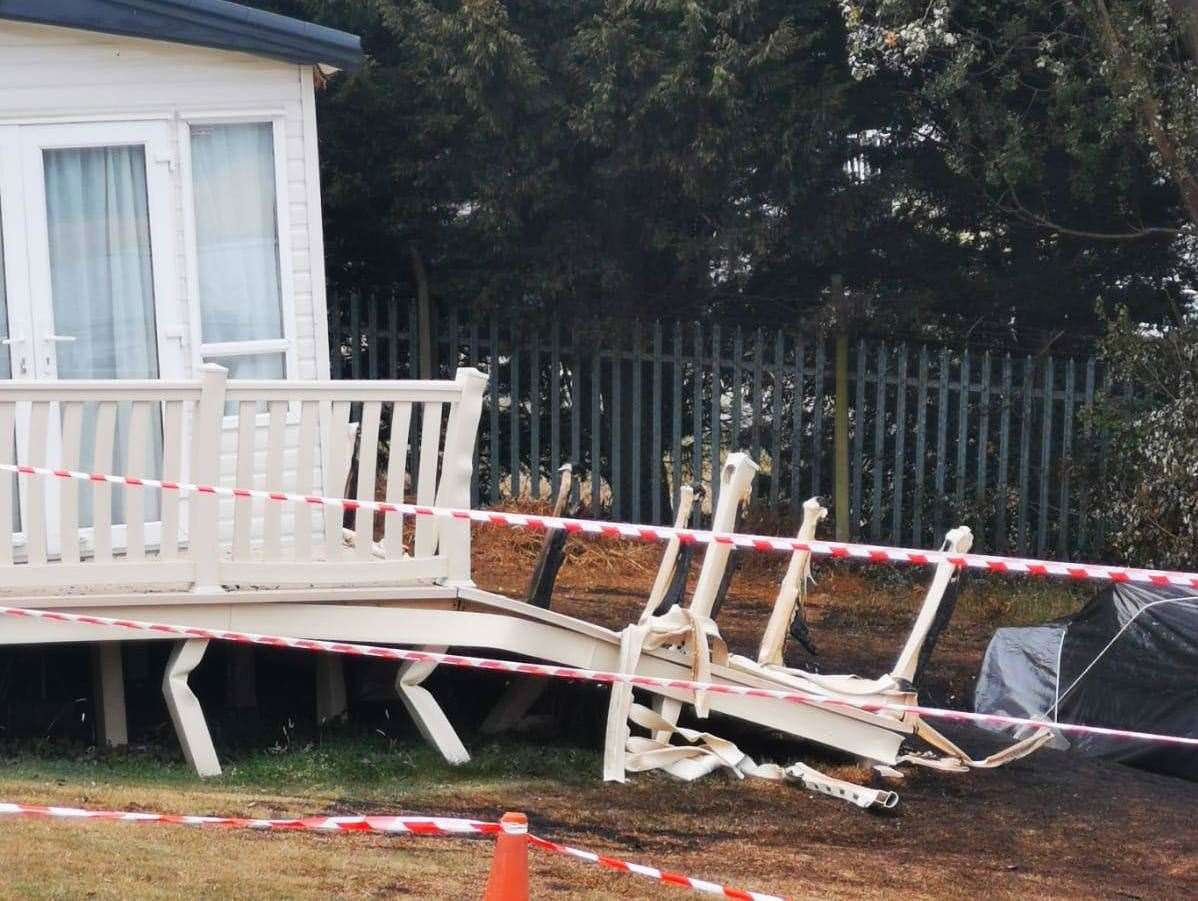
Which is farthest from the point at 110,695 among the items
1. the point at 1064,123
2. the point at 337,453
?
the point at 1064,123

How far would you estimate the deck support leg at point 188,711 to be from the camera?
6781 millimetres

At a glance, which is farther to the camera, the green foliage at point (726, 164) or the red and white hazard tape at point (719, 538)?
the green foliage at point (726, 164)

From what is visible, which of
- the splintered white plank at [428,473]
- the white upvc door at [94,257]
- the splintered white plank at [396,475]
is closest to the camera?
the splintered white plank at [396,475]

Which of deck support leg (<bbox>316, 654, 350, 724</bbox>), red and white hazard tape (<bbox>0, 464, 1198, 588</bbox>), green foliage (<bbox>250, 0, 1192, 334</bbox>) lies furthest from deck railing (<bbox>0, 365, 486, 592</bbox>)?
green foliage (<bbox>250, 0, 1192, 334</bbox>)

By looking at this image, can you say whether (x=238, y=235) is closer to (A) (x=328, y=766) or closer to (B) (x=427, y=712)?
(B) (x=427, y=712)

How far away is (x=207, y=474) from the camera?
6.77 metres

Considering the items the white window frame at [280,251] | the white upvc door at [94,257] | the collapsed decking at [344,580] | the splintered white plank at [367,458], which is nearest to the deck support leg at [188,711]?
the collapsed decking at [344,580]

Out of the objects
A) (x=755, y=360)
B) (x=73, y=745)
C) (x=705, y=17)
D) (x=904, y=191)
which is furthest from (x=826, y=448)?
(x=73, y=745)

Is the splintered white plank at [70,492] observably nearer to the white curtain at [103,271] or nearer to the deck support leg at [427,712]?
the white curtain at [103,271]

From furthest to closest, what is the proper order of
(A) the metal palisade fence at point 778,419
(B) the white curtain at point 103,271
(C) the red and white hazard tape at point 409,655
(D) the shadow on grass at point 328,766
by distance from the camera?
(A) the metal palisade fence at point 778,419
(B) the white curtain at point 103,271
(D) the shadow on grass at point 328,766
(C) the red and white hazard tape at point 409,655

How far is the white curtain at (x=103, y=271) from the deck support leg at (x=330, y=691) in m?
1.14

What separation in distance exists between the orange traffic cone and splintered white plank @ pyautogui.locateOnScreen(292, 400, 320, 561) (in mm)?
3099

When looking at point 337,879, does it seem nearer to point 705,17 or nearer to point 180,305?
point 180,305

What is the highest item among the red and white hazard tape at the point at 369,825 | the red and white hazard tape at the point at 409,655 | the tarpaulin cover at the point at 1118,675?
the red and white hazard tape at the point at 409,655
